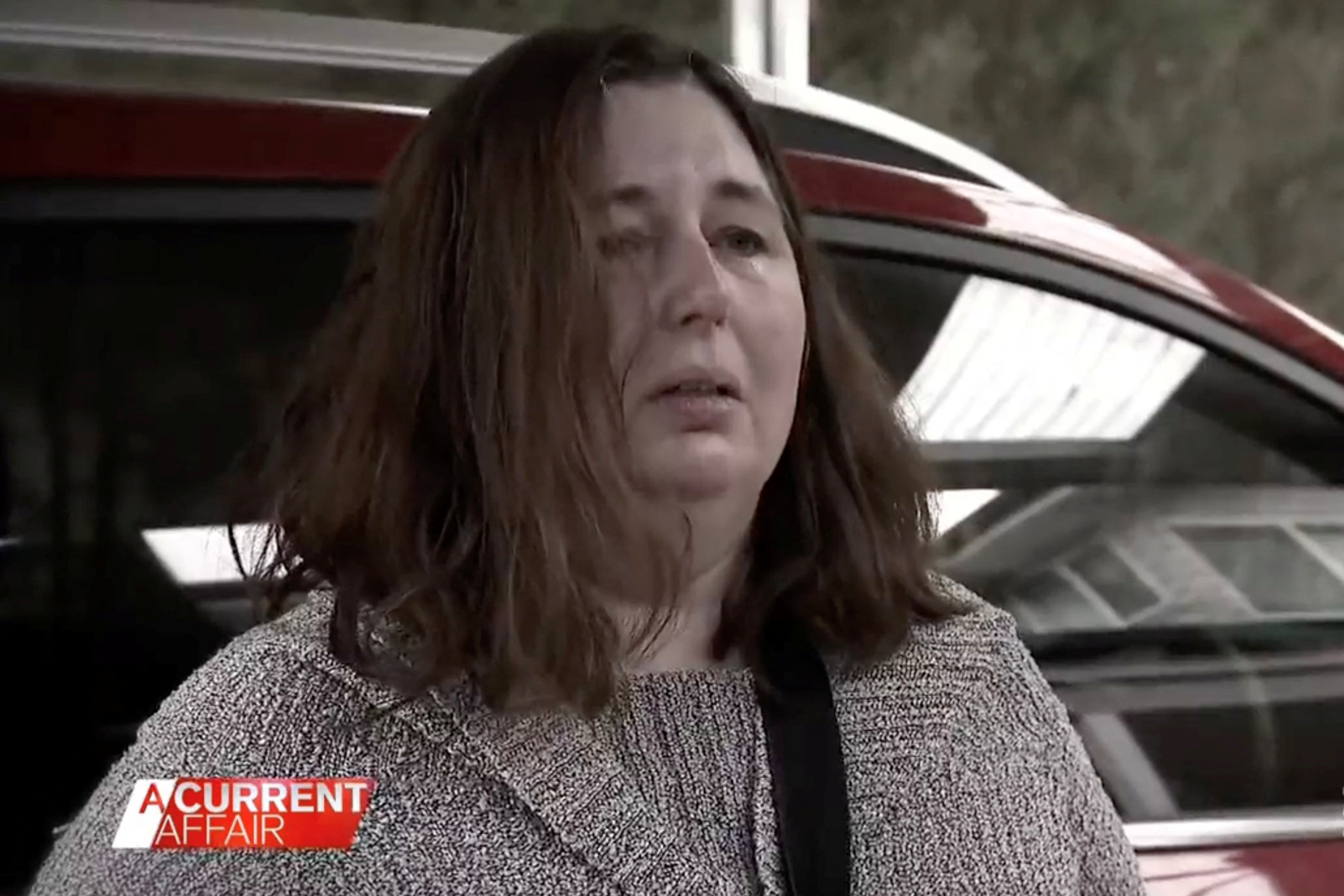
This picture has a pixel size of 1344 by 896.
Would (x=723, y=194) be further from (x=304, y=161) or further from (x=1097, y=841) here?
(x=1097, y=841)

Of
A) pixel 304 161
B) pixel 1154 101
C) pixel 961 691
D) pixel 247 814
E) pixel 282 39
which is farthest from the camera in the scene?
pixel 1154 101

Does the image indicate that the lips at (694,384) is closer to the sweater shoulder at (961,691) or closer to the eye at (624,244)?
the eye at (624,244)

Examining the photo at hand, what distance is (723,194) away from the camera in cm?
112

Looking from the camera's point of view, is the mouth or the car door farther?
the car door

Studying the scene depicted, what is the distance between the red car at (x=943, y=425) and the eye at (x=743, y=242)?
0.36 m

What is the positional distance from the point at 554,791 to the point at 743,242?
450 millimetres

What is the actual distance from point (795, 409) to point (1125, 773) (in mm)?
710

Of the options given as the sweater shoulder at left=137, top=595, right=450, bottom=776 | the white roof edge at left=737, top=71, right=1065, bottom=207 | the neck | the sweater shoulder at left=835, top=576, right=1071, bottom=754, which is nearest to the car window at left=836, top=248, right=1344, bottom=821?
the white roof edge at left=737, top=71, right=1065, bottom=207

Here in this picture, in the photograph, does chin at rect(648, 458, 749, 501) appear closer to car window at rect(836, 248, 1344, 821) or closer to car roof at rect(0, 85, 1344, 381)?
car roof at rect(0, 85, 1344, 381)

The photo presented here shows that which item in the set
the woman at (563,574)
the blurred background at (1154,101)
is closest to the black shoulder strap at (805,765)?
the woman at (563,574)

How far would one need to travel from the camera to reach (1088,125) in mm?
2676

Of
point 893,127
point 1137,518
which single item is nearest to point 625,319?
point 893,127

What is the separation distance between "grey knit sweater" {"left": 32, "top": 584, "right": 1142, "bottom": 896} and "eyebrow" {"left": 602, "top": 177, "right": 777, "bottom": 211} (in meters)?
0.37

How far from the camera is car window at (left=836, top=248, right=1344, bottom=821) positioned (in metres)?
1.65
